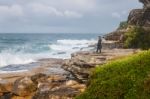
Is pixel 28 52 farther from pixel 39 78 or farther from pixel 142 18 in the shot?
pixel 39 78

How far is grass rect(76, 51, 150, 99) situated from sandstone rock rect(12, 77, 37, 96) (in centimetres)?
1026

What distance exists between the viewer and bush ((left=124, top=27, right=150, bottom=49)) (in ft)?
126

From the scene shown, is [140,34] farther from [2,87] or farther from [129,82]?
[129,82]

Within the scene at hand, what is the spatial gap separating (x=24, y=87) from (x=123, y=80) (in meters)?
11.5

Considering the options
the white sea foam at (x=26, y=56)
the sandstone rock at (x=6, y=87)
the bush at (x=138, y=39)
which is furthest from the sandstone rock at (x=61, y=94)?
the white sea foam at (x=26, y=56)

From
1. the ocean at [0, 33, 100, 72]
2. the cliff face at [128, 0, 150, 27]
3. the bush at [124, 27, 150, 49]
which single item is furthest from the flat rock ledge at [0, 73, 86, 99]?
the cliff face at [128, 0, 150, 27]

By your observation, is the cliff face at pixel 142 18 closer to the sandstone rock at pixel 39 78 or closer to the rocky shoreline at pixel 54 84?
the rocky shoreline at pixel 54 84

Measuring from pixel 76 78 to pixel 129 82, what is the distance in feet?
27.8

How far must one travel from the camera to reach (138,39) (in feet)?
128

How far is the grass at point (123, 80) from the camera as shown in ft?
43.7

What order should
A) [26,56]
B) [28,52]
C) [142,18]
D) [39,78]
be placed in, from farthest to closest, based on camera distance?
[28,52]
[26,56]
[142,18]
[39,78]

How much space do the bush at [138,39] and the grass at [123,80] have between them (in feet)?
75.9

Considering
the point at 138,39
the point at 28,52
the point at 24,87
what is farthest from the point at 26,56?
the point at 24,87

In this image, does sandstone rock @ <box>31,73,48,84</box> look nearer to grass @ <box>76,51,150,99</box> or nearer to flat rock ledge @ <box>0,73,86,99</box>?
flat rock ledge @ <box>0,73,86,99</box>
